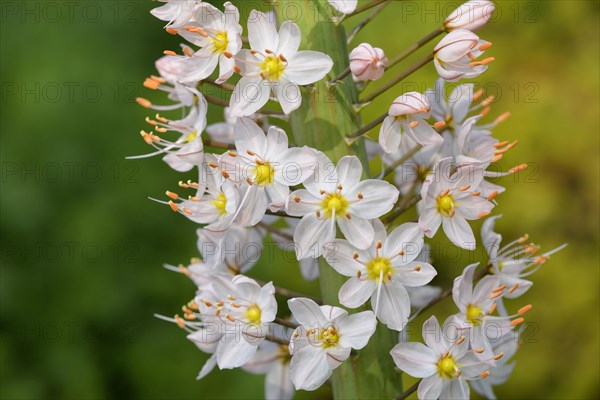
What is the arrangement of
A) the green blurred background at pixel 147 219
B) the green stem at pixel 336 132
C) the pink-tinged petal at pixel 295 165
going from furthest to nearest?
1. the green blurred background at pixel 147 219
2. the green stem at pixel 336 132
3. the pink-tinged petal at pixel 295 165

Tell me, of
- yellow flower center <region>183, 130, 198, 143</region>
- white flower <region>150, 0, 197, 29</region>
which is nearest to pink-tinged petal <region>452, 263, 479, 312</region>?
yellow flower center <region>183, 130, 198, 143</region>

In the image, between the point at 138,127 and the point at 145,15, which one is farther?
the point at 145,15

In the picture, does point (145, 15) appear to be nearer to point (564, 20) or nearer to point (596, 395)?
point (564, 20)

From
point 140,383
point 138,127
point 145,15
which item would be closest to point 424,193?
point 140,383

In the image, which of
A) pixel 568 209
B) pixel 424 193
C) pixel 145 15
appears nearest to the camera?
pixel 424 193

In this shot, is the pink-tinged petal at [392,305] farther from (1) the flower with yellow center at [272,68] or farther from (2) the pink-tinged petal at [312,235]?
(1) the flower with yellow center at [272,68]

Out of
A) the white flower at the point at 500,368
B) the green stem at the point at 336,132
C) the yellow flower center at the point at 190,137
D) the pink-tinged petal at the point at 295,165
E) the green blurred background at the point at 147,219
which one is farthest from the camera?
the green blurred background at the point at 147,219

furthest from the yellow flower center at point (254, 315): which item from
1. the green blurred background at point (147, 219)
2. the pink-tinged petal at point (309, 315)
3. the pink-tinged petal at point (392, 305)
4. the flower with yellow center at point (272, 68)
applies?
the green blurred background at point (147, 219)
